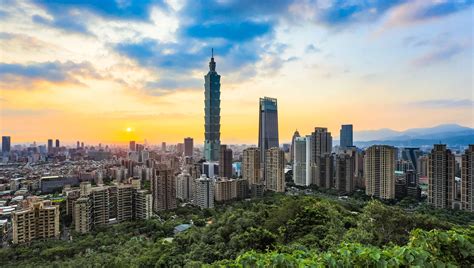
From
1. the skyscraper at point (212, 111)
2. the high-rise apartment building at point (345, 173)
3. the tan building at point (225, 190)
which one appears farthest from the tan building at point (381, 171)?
the skyscraper at point (212, 111)

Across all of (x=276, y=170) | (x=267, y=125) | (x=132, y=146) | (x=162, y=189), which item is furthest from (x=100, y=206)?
(x=267, y=125)

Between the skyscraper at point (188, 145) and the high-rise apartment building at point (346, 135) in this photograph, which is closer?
the high-rise apartment building at point (346, 135)

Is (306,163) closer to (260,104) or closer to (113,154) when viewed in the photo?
(260,104)

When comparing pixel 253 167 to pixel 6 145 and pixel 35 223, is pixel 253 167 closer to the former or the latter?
pixel 35 223

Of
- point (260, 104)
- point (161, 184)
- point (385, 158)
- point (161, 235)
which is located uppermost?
point (260, 104)

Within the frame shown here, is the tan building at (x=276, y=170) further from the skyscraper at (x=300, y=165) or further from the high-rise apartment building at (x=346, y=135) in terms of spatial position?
→ the high-rise apartment building at (x=346, y=135)

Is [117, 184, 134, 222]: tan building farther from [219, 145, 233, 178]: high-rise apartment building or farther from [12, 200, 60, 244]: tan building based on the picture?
[219, 145, 233, 178]: high-rise apartment building

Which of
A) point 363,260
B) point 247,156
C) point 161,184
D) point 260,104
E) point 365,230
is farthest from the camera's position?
point 260,104

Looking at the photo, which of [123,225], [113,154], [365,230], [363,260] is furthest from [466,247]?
[113,154]
